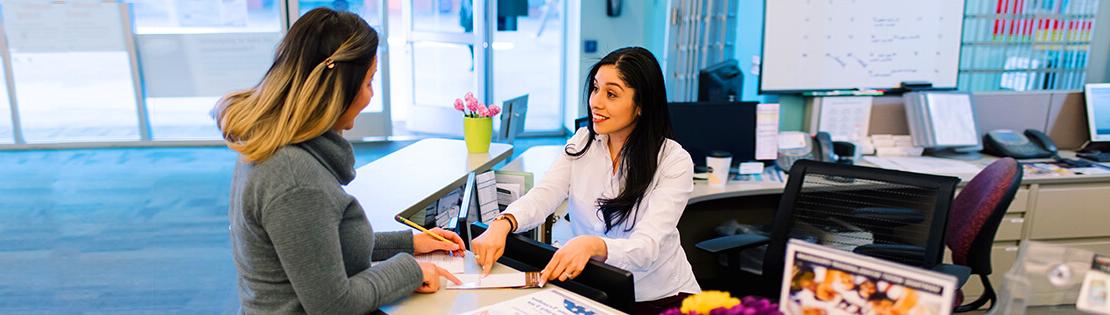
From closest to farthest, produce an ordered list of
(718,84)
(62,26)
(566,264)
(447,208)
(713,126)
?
1. (566,264)
2. (447,208)
3. (713,126)
4. (718,84)
5. (62,26)

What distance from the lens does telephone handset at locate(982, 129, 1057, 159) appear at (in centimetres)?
345

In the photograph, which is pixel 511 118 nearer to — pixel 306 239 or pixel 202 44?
pixel 306 239

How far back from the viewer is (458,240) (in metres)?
1.65

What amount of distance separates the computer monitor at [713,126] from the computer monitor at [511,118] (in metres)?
0.65

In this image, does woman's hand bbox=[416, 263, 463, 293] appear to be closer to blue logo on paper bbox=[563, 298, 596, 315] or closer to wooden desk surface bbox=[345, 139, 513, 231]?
blue logo on paper bbox=[563, 298, 596, 315]

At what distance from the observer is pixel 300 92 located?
1.22 m

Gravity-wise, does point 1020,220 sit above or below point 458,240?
below

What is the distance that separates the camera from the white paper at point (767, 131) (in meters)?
3.14

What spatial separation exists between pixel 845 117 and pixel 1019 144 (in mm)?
841

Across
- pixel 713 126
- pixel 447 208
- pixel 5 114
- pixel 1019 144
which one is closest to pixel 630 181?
pixel 447 208

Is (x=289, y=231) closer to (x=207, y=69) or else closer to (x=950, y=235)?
(x=950, y=235)

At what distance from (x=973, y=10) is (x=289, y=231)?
3.59m

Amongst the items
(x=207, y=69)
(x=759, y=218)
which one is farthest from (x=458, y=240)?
(x=207, y=69)

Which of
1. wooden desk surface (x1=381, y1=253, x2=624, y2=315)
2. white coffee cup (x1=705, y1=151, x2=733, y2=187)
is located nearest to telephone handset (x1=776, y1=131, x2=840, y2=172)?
white coffee cup (x1=705, y1=151, x2=733, y2=187)
